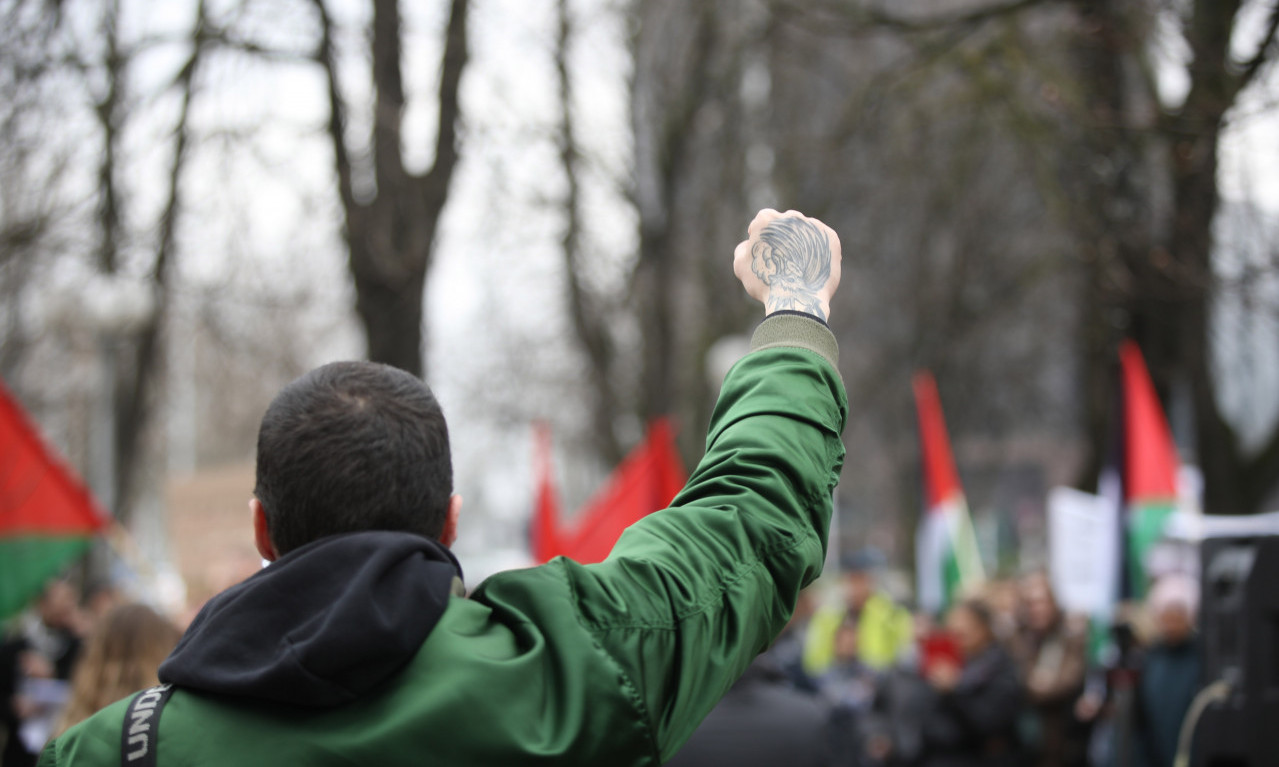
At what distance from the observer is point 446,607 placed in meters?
1.49

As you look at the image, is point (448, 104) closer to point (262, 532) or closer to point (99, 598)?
point (99, 598)

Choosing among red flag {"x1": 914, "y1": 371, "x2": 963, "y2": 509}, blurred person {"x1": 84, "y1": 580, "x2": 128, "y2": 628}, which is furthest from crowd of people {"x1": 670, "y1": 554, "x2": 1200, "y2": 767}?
blurred person {"x1": 84, "y1": 580, "x2": 128, "y2": 628}

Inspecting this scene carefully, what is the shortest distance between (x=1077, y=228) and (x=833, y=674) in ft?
12.4

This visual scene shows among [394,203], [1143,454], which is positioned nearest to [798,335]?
Answer: [394,203]

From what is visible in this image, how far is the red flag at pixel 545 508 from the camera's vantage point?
807 cm

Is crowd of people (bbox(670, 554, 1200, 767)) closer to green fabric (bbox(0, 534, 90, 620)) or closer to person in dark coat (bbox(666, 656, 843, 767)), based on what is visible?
person in dark coat (bbox(666, 656, 843, 767))

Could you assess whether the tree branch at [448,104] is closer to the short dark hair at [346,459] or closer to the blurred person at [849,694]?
the blurred person at [849,694]

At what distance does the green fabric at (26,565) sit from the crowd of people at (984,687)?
10.5ft

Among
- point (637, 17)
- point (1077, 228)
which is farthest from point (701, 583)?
point (637, 17)

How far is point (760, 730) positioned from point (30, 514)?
360 cm

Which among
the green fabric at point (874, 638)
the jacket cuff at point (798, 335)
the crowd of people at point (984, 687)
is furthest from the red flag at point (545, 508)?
the jacket cuff at point (798, 335)

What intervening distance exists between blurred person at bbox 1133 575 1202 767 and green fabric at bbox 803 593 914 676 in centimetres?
318

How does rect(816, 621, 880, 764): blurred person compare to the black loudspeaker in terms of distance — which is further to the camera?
rect(816, 621, 880, 764): blurred person

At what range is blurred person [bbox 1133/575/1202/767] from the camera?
21.2 feet
